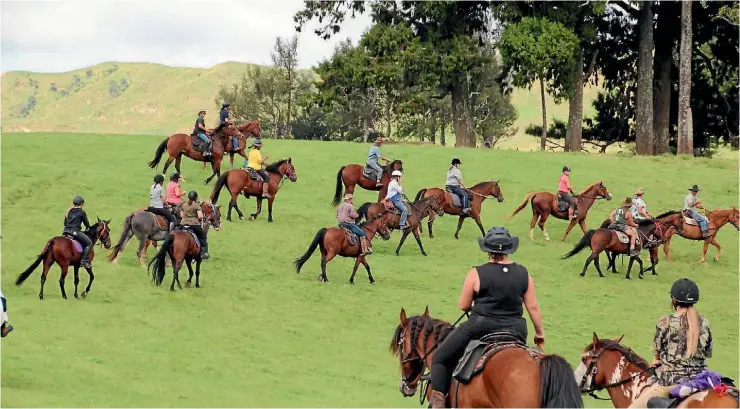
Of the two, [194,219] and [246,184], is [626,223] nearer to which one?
[246,184]

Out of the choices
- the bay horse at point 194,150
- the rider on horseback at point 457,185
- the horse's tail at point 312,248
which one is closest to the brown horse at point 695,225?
the rider on horseback at point 457,185

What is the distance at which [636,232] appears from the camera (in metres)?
25.0

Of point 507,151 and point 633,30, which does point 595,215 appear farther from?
point 633,30

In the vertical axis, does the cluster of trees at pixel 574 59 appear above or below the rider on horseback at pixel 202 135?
above

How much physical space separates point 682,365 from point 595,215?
76.3ft

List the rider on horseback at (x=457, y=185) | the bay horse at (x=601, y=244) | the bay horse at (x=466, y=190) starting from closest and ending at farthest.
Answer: the bay horse at (x=601, y=244), the bay horse at (x=466, y=190), the rider on horseback at (x=457, y=185)

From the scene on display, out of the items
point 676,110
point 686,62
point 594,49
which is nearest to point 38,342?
point 686,62

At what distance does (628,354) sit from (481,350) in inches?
113

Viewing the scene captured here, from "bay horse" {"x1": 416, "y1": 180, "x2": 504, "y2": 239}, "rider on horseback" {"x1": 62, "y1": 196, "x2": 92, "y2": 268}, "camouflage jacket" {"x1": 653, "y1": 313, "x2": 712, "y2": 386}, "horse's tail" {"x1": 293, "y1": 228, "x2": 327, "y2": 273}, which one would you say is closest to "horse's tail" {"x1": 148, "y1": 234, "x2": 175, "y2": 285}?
"rider on horseback" {"x1": 62, "y1": 196, "x2": 92, "y2": 268}

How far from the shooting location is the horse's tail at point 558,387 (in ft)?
26.2

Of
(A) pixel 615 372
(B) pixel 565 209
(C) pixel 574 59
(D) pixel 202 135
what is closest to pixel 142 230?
(D) pixel 202 135

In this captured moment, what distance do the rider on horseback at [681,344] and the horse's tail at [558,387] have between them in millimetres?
1334

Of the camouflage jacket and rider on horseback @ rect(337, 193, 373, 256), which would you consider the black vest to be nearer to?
the camouflage jacket

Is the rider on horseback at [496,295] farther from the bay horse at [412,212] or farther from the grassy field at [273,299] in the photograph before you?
the bay horse at [412,212]
